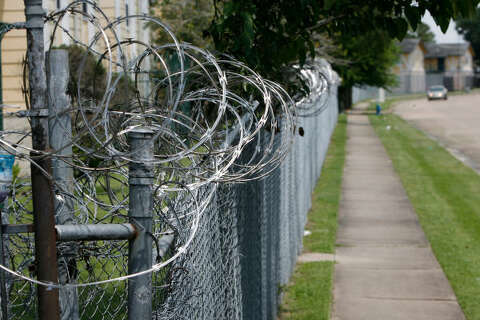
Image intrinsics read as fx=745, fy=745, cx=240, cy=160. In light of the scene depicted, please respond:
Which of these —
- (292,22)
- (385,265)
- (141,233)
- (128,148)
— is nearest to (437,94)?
(385,265)

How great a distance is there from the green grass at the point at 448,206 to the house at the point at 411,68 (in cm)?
6937

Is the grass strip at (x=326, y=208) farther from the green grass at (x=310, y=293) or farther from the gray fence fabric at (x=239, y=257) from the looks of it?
the gray fence fabric at (x=239, y=257)

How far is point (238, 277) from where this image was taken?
426 centimetres

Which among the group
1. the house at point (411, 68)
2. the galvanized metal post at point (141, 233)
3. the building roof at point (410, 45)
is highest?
the building roof at point (410, 45)

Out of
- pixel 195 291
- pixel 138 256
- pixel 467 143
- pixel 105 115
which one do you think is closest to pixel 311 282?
pixel 195 291

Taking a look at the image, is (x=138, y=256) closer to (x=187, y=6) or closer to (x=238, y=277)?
(x=238, y=277)

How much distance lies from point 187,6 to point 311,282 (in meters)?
9.87

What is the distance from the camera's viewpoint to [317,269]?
802cm

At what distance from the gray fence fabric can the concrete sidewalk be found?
0.73 meters

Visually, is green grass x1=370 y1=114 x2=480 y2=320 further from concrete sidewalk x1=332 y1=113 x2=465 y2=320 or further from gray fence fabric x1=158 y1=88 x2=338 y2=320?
gray fence fabric x1=158 y1=88 x2=338 y2=320

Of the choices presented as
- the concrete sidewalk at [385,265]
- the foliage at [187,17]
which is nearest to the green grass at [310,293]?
the concrete sidewalk at [385,265]

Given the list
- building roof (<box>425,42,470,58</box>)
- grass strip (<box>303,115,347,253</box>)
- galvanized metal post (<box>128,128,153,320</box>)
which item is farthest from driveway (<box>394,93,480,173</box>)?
building roof (<box>425,42,470,58</box>)

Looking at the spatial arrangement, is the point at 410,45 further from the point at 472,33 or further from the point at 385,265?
the point at 385,265

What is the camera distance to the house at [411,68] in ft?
301
